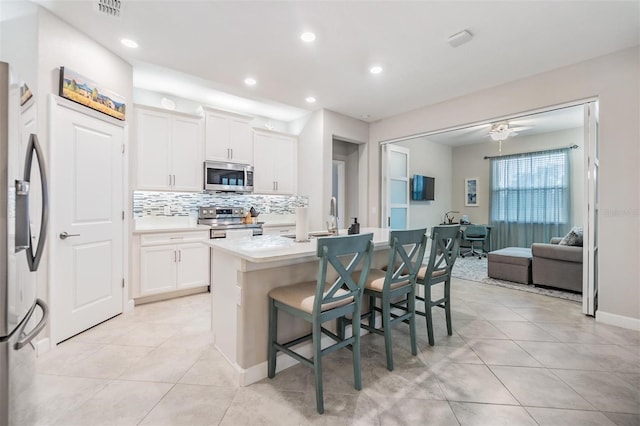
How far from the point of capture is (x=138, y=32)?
260 centimetres

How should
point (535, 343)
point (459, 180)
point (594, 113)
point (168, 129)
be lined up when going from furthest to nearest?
point (459, 180), point (168, 129), point (594, 113), point (535, 343)

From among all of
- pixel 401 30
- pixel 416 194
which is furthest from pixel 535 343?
pixel 416 194

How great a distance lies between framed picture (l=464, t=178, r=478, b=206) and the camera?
7.27 meters

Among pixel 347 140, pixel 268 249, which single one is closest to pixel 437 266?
pixel 268 249

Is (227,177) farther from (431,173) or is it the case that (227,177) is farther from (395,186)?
(431,173)

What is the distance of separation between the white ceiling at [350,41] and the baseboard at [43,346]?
8.66ft

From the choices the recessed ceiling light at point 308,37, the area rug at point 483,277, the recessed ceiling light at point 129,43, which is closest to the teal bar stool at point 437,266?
the recessed ceiling light at point 308,37

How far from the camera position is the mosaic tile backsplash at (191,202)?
3.88 meters

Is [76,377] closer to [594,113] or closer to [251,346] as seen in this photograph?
[251,346]

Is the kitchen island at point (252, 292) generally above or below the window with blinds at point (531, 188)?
below

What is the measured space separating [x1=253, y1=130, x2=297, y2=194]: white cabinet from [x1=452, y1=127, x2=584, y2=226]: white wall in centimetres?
477

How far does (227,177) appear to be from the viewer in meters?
4.25

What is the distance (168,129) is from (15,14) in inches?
63.0

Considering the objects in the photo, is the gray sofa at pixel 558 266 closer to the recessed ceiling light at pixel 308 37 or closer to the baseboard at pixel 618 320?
the baseboard at pixel 618 320
